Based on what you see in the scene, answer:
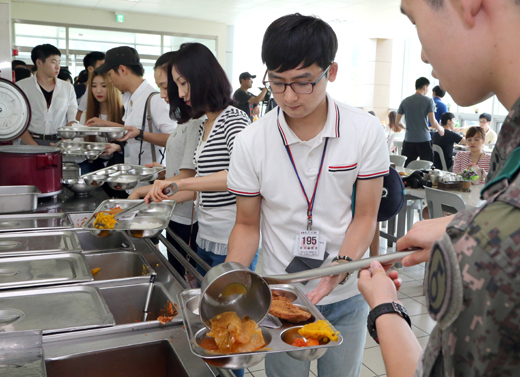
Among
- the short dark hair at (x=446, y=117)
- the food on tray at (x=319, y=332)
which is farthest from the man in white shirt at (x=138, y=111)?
the short dark hair at (x=446, y=117)

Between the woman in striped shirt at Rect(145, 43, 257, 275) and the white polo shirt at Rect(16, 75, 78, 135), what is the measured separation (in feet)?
8.50

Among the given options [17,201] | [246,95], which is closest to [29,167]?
[17,201]

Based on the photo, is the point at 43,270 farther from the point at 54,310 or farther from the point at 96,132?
the point at 96,132

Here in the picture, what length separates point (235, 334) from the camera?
0.90 m

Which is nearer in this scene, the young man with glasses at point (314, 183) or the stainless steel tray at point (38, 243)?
the young man with glasses at point (314, 183)

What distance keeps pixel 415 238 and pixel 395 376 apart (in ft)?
0.78

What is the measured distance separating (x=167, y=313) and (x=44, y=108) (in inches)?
143

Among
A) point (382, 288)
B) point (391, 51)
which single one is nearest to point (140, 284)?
point (382, 288)

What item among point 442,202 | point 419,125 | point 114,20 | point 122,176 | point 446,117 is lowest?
point 442,202

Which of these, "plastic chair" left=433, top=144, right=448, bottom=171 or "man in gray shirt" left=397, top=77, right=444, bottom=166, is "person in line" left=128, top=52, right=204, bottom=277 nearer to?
"man in gray shirt" left=397, top=77, right=444, bottom=166

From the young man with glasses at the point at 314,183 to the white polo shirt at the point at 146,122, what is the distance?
6.06ft

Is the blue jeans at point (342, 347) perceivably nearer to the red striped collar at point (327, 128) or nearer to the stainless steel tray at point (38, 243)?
the red striped collar at point (327, 128)

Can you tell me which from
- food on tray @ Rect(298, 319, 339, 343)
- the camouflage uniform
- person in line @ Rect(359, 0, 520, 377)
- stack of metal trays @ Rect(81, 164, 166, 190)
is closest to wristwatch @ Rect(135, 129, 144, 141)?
stack of metal trays @ Rect(81, 164, 166, 190)

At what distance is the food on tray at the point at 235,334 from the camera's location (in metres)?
0.87
